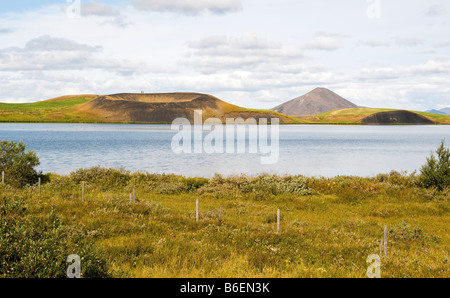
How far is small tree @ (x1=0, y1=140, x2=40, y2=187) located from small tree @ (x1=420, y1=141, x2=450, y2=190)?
3940cm

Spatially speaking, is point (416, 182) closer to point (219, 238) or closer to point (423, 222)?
point (423, 222)

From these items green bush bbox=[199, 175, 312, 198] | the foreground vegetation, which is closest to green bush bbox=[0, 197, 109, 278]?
the foreground vegetation

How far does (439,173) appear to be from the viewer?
109 feet

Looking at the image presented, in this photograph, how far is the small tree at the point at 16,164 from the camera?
35812mm

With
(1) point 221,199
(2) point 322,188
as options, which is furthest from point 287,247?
(2) point 322,188

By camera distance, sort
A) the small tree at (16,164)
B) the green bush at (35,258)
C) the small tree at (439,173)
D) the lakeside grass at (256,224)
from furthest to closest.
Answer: the small tree at (16,164) < the small tree at (439,173) < the lakeside grass at (256,224) < the green bush at (35,258)

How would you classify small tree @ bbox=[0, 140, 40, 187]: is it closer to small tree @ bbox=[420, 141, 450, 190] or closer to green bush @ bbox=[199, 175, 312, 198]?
green bush @ bbox=[199, 175, 312, 198]

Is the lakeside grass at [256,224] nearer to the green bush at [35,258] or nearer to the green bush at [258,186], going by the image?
the green bush at [258,186]

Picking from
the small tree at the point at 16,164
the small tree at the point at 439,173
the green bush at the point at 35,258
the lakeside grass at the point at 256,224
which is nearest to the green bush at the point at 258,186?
the lakeside grass at the point at 256,224

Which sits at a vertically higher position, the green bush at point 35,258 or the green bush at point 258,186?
the green bush at point 35,258

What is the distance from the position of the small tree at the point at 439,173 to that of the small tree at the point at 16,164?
39404 millimetres

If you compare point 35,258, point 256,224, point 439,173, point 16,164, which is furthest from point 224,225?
point 16,164
